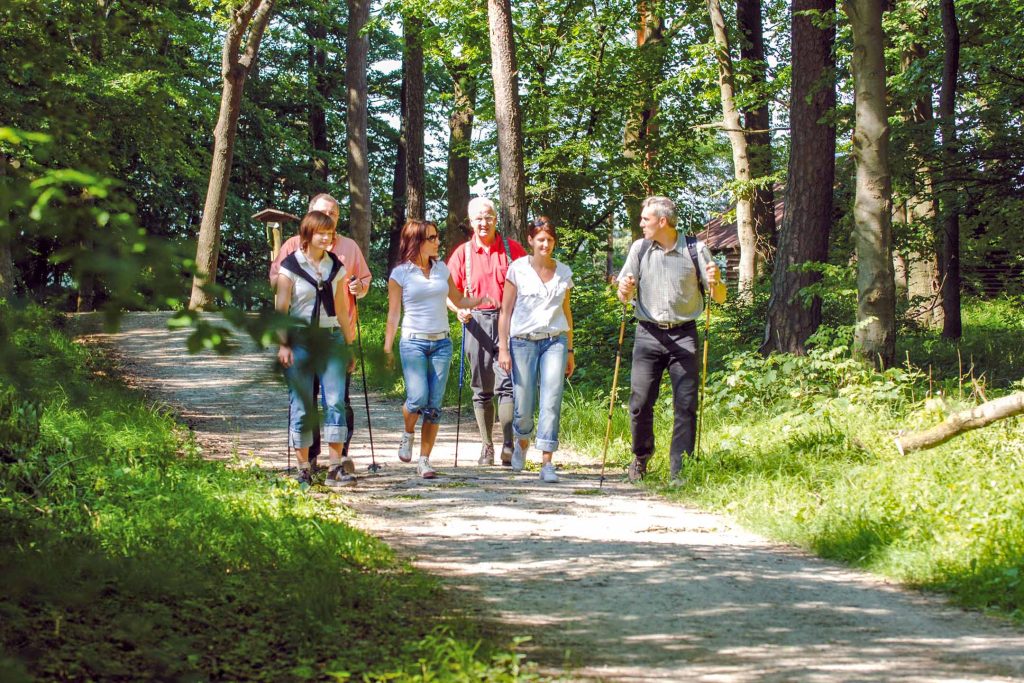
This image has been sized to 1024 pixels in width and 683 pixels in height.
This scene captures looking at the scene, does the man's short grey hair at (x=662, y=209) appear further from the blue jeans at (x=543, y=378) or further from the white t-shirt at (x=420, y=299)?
the white t-shirt at (x=420, y=299)

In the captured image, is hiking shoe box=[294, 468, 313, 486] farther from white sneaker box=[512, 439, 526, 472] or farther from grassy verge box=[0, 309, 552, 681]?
white sneaker box=[512, 439, 526, 472]

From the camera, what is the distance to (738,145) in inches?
816

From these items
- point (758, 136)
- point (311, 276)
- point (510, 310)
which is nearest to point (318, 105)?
point (758, 136)

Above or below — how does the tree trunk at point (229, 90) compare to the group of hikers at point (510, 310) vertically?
above

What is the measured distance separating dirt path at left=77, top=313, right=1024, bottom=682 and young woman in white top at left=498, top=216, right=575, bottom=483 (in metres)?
0.50

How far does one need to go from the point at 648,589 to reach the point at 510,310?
3757 mm

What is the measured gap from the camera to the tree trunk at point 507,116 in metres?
13.6

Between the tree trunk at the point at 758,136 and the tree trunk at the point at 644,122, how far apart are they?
1.82 m

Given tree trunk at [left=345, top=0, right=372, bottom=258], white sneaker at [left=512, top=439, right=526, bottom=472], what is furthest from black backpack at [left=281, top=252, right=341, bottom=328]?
tree trunk at [left=345, top=0, right=372, bottom=258]

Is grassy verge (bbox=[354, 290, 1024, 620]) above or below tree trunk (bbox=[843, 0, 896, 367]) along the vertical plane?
below

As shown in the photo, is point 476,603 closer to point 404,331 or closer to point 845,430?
point 404,331

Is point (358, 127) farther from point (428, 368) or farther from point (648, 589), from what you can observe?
point (648, 589)

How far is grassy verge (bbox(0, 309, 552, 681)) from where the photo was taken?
116 inches

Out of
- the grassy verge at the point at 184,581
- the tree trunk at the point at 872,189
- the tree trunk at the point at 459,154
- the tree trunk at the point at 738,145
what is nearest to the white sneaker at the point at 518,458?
the grassy verge at the point at 184,581
